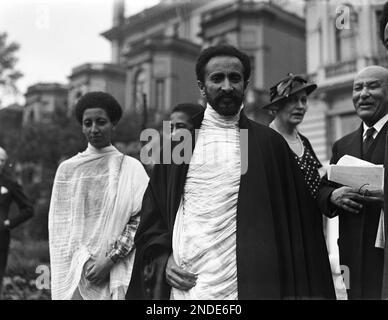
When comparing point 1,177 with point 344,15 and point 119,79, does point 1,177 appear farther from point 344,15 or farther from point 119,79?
point 119,79

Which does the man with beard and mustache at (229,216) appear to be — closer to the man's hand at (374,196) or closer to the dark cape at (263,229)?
the dark cape at (263,229)

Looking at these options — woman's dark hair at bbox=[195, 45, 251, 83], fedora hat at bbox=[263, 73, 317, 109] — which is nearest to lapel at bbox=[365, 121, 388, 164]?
fedora hat at bbox=[263, 73, 317, 109]

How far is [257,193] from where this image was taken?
316 cm

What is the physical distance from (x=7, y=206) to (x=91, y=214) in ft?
8.01

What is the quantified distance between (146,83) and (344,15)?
23.6 meters

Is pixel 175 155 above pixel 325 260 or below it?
above

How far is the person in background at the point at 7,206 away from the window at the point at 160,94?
827 inches

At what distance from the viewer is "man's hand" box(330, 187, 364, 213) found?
3590mm

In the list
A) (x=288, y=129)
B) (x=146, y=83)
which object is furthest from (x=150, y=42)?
(x=288, y=129)

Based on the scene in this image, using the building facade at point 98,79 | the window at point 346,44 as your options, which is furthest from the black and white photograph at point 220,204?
the building facade at point 98,79

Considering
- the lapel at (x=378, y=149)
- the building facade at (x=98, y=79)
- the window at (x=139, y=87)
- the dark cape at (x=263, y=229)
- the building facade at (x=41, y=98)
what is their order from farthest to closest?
the building facade at (x=41, y=98)
the building facade at (x=98, y=79)
the window at (x=139, y=87)
the lapel at (x=378, y=149)
the dark cape at (x=263, y=229)

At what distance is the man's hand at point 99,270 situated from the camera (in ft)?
13.7

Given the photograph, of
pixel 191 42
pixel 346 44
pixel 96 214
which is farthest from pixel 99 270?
pixel 191 42
